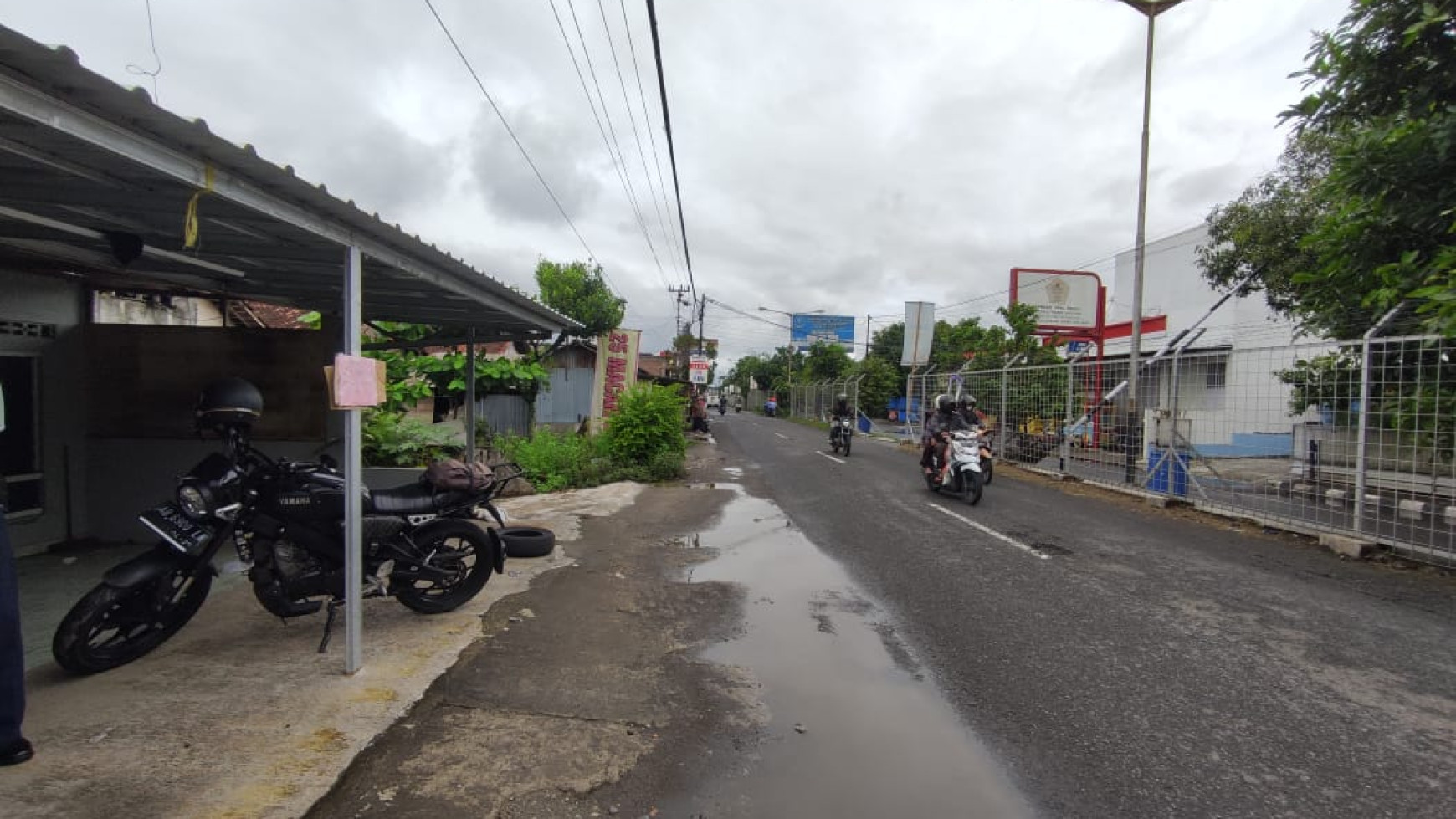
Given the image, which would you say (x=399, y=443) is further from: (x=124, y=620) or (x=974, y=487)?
(x=974, y=487)

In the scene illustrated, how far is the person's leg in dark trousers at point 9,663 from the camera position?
251 centimetres

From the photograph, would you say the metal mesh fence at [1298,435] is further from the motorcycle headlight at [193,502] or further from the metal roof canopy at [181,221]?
the motorcycle headlight at [193,502]

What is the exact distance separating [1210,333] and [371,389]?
2311 centimetres

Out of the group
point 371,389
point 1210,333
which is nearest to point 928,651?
point 371,389

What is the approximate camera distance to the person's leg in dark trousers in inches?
98.9

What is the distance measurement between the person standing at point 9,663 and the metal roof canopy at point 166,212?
135cm

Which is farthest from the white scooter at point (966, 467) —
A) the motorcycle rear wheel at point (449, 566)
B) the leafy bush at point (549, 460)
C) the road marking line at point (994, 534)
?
the motorcycle rear wheel at point (449, 566)

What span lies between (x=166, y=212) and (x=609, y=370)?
13637 millimetres

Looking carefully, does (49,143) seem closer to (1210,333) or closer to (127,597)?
(127,597)

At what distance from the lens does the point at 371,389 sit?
368 cm

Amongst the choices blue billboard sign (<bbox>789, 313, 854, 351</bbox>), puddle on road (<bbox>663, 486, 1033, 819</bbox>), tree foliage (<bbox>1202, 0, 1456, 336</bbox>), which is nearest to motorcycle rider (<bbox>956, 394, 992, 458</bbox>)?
tree foliage (<bbox>1202, 0, 1456, 336</bbox>)

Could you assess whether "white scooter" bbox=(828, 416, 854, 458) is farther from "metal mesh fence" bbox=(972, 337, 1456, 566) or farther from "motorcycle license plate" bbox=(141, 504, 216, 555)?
"motorcycle license plate" bbox=(141, 504, 216, 555)

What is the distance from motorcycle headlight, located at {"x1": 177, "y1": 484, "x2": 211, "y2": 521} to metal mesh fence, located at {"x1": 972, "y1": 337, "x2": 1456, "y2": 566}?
905 centimetres

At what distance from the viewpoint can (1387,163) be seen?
6.60 metres
